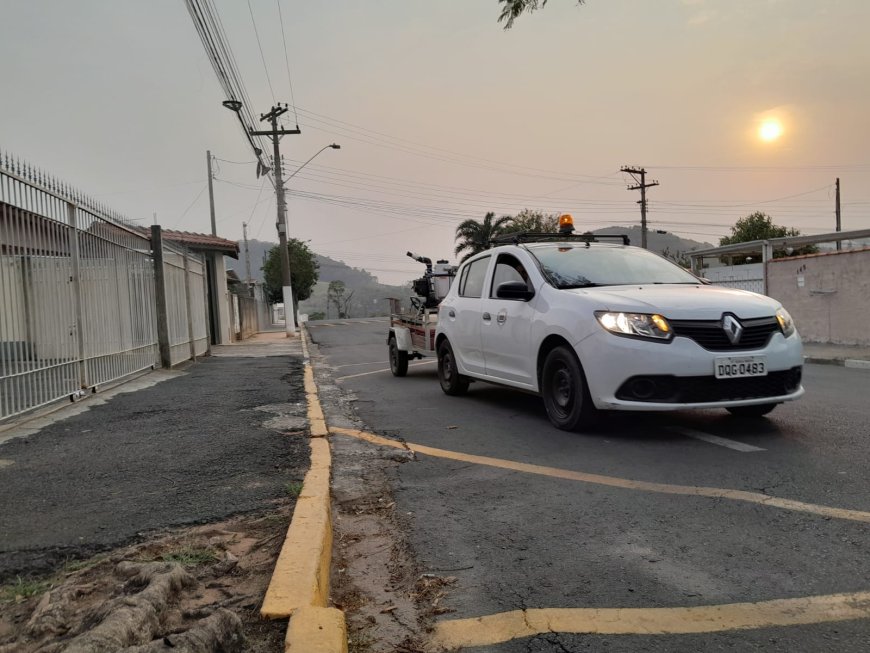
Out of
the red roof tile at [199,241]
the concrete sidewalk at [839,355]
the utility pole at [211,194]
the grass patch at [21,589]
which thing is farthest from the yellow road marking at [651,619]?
the utility pole at [211,194]

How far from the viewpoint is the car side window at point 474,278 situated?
740 centimetres

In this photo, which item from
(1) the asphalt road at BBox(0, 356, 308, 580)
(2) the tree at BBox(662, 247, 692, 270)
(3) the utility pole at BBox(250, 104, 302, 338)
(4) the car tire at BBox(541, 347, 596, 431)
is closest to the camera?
(1) the asphalt road at BBox(0, 356, 308, 580)

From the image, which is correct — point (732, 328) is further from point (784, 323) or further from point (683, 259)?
point (683, 259)

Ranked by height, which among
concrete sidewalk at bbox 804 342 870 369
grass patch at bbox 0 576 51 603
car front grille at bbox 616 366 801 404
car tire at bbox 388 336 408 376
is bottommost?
concrete sidewalk at bbox 804 342 870 369

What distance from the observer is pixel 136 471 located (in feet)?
14.9

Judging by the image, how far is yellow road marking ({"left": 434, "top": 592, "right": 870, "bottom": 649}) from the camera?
93.7 inches

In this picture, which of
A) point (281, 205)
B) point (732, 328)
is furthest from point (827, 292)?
point (281, 205)

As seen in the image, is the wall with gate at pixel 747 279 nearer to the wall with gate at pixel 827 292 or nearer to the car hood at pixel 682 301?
the wall with gate at pixel 827 292

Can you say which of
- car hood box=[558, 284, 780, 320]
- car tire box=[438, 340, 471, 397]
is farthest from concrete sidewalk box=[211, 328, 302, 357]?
car hood box=[558, 284, 780, 320]

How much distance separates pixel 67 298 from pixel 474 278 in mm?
4749

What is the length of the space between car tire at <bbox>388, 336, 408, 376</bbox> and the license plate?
6.33 meters

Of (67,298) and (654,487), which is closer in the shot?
(654,487)

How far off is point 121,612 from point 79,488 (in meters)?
2.26

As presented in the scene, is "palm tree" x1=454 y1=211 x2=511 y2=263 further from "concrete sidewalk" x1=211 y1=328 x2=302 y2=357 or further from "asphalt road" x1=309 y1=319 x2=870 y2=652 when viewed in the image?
"asphalt road" x1=309 y1=319 x2=870 y2=652
